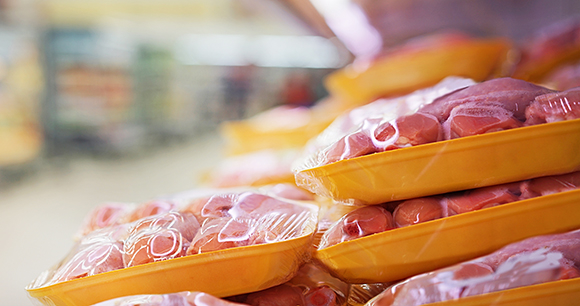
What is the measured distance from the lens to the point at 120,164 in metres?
5.68

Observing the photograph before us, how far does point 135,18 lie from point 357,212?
8850 millimetres

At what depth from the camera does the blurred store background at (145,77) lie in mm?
2432

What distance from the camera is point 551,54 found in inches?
73.1

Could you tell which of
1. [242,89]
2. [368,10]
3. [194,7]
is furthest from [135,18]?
[368,10]

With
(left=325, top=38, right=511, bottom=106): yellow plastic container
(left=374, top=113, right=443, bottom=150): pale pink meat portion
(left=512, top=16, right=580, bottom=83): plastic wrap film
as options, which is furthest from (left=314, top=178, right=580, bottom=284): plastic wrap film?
(left=512, top=16, right=580, bottom=83): plastic wrap film

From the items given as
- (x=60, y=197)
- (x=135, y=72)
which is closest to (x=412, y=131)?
(x=60, y=197)

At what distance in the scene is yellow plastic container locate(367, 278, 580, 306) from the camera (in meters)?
0.58

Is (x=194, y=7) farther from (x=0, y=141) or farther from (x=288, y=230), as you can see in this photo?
(x=288, y=230)

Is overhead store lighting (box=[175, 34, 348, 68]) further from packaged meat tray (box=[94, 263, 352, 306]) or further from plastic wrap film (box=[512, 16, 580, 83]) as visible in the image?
packaged meat tray (box=[94, 263, 352, 306])

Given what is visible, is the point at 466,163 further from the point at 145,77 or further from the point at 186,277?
the point at 145,77

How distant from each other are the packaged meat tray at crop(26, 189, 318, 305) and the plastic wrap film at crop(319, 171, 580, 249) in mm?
84

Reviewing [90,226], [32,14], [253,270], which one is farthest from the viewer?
[32,14]

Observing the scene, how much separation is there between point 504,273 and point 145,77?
7.95 m

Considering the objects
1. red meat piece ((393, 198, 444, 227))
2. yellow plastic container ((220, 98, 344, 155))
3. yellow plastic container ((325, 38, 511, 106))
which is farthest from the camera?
yellow plastic container ((220, 98, 344, 155))
